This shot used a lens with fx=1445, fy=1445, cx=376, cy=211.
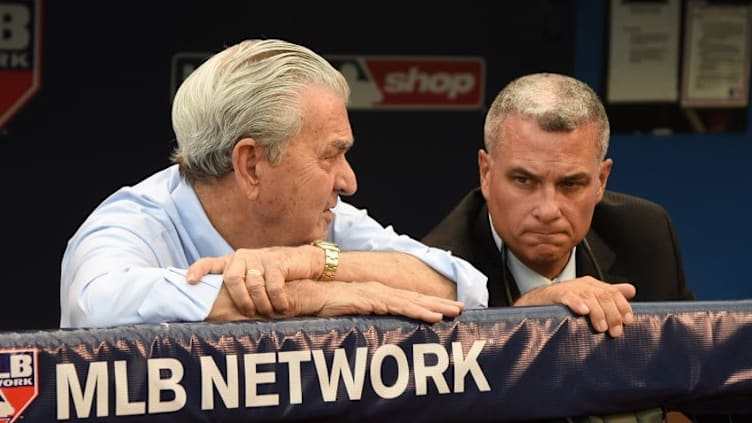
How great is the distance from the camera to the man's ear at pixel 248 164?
2664 millimetres

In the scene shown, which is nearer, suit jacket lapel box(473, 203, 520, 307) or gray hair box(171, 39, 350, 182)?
gray hair box(171, 39, 350, 182)

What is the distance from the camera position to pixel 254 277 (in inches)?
95.3

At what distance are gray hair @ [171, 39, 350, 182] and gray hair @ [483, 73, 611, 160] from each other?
72 centimetres

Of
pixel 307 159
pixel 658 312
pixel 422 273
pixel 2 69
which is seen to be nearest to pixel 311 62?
pixel 307 159

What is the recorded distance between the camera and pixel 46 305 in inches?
200

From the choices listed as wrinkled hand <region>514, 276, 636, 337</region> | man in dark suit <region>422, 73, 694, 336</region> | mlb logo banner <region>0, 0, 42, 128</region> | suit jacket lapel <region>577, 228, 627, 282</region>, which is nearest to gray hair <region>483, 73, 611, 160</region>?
man in dark suit <region>422, 73, 694, 336</region>

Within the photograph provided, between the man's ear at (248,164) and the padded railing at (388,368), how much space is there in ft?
1.59

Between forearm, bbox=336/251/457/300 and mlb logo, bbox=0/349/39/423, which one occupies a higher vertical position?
forearm, bbox=336/251/457/300

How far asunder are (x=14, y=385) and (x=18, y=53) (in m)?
3.00

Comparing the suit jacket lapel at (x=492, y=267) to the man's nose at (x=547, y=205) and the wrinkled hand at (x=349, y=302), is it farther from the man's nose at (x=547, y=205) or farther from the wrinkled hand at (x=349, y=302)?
the wrinkled hand at (x=349, y=302)

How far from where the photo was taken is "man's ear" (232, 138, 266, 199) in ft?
8.74

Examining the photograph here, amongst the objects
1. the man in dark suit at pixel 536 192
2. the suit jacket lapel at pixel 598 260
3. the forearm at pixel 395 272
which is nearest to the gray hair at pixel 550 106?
the man in dark suit at pixel 536 192

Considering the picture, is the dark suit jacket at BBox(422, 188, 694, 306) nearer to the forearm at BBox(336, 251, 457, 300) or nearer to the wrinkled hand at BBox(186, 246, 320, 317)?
the forearm at BBox(336, 251, 457, 300)

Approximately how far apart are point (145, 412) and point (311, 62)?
32.3 inches
